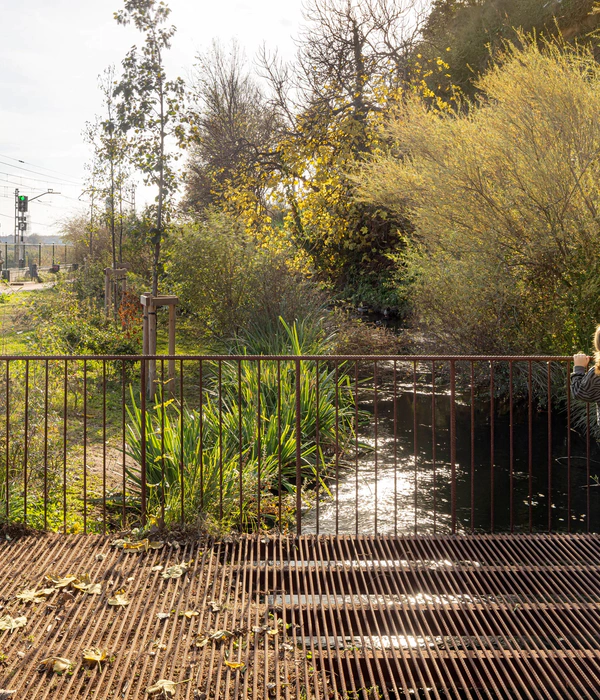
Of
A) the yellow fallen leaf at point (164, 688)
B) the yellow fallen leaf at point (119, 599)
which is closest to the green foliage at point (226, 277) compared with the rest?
the yellow fallen leaf at point (119, 599)

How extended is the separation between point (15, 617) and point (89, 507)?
244cm

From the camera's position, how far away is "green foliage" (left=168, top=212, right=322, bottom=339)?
43.0ft

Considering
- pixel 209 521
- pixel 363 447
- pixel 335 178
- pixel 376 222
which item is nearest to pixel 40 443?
pixel 209 521

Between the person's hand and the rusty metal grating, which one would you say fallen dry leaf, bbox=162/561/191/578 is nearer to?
the rusty metal grating

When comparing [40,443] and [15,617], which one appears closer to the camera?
[15,617]

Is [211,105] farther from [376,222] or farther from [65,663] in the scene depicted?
[65,663]

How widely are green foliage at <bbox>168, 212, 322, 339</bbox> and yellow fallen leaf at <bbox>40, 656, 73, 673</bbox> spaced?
32.1 ft

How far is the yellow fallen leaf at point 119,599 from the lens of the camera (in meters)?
3.80

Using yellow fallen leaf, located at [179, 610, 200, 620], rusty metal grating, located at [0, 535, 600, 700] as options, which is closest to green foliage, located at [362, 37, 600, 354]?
rusty metal grating, located at [0, 535, 600, 700]

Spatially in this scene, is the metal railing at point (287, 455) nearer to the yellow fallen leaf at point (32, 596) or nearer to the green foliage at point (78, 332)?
the green foliage at point (78, 332)

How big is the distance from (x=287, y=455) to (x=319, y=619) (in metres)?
3.62

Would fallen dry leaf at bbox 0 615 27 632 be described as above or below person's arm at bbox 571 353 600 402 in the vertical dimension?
below

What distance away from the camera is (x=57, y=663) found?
3.19 meters

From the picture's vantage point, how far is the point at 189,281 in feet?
45.1
